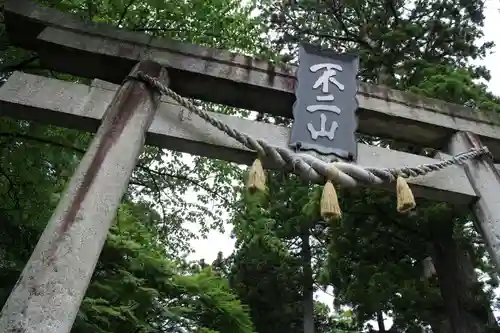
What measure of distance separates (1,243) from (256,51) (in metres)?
3.71

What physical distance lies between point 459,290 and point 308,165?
148 inches

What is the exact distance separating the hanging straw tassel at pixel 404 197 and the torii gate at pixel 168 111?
0.32 m

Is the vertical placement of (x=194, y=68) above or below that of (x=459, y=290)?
above

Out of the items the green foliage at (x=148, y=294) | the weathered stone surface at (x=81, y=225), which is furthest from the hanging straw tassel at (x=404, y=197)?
the green foliage at (x=148, y=294)

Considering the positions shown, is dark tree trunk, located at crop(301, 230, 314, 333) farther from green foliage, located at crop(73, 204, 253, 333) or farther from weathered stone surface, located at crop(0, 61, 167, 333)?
weathered stone surface, located at crop(0, 61, 167, 333)

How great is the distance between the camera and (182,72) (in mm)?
3713

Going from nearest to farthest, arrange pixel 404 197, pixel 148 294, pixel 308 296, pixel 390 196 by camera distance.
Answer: pixel 404 197
pixel 148 294
pixel 390 196
pixel 308 296

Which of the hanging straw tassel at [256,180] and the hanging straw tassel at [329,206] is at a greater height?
the hanging straw tassel at [256,180]

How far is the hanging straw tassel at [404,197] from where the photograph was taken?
3.14 m

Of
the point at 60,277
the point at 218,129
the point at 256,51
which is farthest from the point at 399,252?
the point at 60,277

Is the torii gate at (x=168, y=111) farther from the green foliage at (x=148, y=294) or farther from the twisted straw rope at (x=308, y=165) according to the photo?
the green foliage at (x=148, y=294)

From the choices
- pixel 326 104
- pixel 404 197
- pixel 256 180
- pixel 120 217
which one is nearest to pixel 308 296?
pixel 120 217

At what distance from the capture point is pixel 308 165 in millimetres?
3244

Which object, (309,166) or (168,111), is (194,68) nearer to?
(168,111)
